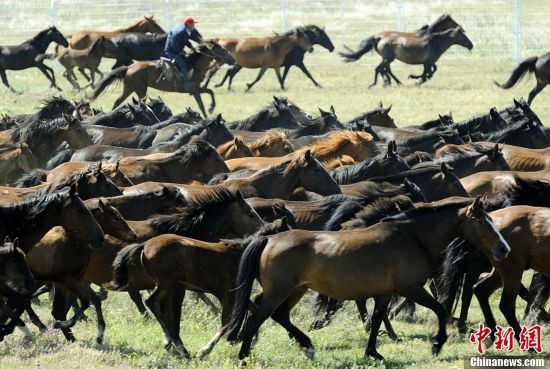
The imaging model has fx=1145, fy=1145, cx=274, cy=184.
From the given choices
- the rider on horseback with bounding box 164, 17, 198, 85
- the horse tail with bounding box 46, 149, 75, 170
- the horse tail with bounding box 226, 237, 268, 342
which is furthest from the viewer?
the rider on horseback with bounding box 164, 17, 198, 85

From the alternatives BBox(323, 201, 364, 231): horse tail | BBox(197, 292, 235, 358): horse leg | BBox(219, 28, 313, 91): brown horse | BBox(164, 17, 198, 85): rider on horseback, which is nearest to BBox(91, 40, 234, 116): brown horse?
BBox(164, 17, 198, 85): rider on horseback

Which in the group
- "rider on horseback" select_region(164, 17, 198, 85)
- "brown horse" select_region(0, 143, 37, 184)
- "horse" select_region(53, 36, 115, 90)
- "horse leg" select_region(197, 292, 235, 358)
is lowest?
"horse" select_region(53, 36, 115, 90)

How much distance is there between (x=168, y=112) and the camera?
725 inches

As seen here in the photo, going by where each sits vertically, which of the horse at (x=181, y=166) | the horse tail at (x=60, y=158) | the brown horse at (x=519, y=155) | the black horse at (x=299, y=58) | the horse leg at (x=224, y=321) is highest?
the horse leg at (x=224, y=321)

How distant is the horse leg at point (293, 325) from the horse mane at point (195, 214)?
1.22m

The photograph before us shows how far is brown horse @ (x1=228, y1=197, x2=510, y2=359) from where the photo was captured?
788cm

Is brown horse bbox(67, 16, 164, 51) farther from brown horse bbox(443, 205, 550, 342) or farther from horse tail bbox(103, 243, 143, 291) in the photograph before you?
brown horse bbox(443, 205, 550, 342)

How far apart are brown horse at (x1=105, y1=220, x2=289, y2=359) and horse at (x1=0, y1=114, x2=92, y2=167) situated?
6.53 metres

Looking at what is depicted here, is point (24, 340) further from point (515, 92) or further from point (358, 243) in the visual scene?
point (515, 92)

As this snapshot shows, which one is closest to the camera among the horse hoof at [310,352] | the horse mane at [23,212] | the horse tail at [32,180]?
the horse hoof at [310,352]

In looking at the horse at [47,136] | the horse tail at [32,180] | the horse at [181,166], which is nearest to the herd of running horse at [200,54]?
the horse at [47,136]

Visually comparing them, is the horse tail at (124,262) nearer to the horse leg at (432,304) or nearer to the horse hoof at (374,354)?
the horse hoof at (374,354)

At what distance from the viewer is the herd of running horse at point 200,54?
22812 millimetres

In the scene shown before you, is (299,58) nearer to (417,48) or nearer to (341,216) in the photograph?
(417,48)
